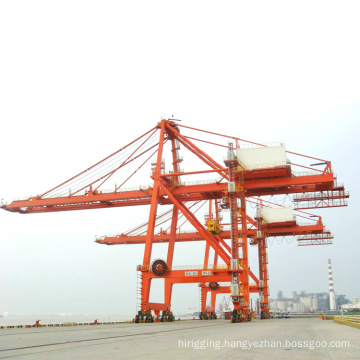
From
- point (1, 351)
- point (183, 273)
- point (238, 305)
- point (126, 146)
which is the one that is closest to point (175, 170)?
point (126, 146)

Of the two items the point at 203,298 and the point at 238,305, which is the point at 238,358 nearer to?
the point at 238,305

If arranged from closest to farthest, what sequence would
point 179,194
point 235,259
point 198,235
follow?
point 235,259 < point 179,194 < point 198,235

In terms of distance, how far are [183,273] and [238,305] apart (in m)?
5.81

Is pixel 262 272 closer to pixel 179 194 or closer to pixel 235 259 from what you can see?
pixel 179 194

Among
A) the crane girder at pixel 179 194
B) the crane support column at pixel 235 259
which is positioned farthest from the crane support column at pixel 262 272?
the crane support column at pixel 235 259

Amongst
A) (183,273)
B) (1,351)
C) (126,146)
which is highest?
(126,146)

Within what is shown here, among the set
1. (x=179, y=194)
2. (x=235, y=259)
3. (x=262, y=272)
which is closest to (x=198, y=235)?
(x=262, y=272)

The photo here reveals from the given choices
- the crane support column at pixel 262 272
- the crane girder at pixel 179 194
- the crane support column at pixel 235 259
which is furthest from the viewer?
the crane support column at pixel 262 272

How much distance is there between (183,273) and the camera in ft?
112

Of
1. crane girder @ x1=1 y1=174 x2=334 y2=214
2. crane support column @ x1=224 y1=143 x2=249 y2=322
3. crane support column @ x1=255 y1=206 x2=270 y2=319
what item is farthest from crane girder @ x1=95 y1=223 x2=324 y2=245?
crane support column @ x1=224 y1=143 x2=249 y2=322

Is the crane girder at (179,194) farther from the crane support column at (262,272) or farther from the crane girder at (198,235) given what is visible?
the crane girder at (198,235)

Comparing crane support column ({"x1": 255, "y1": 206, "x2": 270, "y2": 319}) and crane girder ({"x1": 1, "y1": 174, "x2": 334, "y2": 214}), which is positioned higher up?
crane girder ({"x1": 1, "y1": 174, "x2": 334, "y2": 214})

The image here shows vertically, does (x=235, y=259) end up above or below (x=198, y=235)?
below

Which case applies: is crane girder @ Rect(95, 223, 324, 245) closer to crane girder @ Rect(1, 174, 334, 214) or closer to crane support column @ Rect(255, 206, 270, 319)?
crane support column @ Rect(255, 206, 270, 319)
